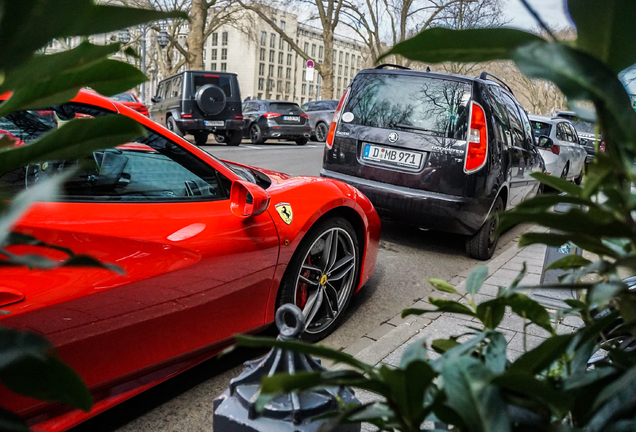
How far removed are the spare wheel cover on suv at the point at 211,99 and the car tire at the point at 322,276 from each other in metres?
14.6

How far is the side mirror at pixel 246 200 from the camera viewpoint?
2795 mm

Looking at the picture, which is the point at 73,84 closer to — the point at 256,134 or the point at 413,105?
the point at 413,105

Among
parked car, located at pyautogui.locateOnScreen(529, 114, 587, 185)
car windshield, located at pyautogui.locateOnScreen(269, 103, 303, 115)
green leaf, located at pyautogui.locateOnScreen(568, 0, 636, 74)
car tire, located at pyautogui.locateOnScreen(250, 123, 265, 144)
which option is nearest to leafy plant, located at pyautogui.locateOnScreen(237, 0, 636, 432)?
green leaf, located at pyautogui.locateOnScreen(568, 0, 636, 74)

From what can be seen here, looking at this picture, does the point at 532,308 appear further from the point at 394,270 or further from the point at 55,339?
the point at 394,270

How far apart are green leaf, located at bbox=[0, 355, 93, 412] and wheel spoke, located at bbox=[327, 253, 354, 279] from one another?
298cm

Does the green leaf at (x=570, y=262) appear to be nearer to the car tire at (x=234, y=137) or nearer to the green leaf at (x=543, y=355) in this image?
the green leaf at (x=543, y=355)

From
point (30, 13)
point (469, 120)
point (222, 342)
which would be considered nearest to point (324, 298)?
point (222, 342)

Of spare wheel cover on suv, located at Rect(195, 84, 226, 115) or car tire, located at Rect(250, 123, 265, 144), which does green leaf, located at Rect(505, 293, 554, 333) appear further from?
car tire, located at Rect(250, 123, 265, 144)

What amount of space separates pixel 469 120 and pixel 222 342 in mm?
3529

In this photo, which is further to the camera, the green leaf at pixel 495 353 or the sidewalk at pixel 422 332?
the sidewalk at pixel 422 332

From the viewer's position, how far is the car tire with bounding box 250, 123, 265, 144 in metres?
20.9

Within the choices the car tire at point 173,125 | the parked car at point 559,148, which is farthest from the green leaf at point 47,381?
the car tire at point 173,125

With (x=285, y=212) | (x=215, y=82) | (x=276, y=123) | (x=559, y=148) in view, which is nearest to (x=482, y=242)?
(x=285, y=212)

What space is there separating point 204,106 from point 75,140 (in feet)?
57.4
